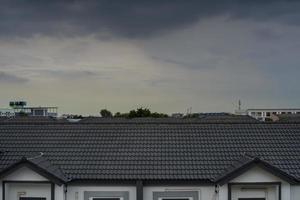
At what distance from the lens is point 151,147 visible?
19.1 m

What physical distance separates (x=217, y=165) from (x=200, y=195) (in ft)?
4.71

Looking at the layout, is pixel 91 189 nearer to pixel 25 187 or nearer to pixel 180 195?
pixel 25 187

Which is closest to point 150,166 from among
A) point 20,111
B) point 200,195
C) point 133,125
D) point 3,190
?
point 200,195

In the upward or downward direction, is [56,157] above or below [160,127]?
below

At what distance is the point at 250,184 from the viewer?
55.5 feet

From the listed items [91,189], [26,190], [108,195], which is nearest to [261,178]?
[108,195]

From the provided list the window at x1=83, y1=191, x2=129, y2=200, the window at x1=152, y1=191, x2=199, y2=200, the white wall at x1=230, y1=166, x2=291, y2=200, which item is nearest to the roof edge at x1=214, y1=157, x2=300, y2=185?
the white wall at x1=230, y1=166, x2=291, y2=200

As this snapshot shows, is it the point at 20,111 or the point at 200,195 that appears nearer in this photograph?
the point at 200,195

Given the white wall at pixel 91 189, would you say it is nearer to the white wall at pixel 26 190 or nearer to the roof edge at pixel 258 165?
the white wall at pixel 26 190

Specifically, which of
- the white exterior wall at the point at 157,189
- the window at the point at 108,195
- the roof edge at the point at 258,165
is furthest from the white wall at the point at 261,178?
the window at the point at 108,195

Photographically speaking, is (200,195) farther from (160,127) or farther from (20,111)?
(20,111)

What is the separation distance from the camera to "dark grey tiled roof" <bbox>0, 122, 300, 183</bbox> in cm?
1753

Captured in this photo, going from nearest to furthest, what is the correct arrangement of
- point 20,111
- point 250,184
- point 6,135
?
point 250,184 < point 6,135 < point 20,111

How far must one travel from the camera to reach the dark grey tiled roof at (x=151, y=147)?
17531 millimetres
